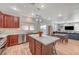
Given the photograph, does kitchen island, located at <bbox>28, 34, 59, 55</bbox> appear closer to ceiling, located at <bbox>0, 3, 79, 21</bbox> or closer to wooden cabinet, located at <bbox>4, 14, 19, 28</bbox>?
ceiling, located at <bbox>0, 3, 79, 21</bbox>

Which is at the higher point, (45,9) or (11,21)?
(45,9)

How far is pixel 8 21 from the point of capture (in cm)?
226

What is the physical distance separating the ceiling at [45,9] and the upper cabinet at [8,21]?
13cm

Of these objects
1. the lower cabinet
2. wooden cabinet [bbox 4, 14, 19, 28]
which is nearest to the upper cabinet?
wooden cabinet [bbox 4, 14, 19, 28]

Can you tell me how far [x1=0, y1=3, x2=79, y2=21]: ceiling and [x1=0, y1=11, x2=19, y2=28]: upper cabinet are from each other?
13 cm

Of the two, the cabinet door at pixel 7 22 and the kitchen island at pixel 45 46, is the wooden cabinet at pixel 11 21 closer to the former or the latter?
the cabinet door at pixel 7 22

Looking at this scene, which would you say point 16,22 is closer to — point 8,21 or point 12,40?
point 8,21

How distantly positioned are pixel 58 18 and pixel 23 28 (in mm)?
940

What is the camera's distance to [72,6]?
215 centimetres

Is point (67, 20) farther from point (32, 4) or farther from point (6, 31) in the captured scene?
point (6, 31)

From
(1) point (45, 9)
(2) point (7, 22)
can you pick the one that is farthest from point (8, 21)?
(1) point (45, 9)

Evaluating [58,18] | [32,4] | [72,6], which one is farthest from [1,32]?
[72,6]

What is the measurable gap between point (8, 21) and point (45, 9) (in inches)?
40.5

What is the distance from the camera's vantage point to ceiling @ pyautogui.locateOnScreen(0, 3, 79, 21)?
2.14m
